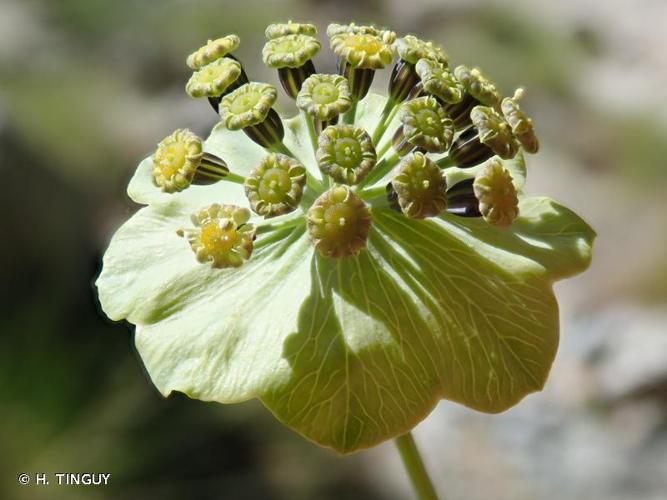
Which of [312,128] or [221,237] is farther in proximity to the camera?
[312,128]

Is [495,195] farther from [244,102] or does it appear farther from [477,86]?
[244,102]

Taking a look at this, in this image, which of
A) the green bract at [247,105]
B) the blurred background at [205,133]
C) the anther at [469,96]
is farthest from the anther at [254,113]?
the blurred background at [205,133]

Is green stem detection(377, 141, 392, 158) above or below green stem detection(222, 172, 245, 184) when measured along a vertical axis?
above

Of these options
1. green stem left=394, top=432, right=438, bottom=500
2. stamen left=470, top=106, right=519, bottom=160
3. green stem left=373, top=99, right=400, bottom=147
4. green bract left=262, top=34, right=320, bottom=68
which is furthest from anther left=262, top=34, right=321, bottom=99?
green stem left=394, top=432, right=438, bottom=500

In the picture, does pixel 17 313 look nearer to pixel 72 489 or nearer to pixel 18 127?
pixel 72 489

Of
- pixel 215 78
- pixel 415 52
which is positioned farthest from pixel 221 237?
pixel 415 52

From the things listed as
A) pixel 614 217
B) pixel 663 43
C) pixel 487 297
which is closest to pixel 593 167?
pixel 614 217

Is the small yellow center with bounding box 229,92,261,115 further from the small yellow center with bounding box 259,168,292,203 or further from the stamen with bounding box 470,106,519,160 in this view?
the stamen with bounding box 470,106,519,160
